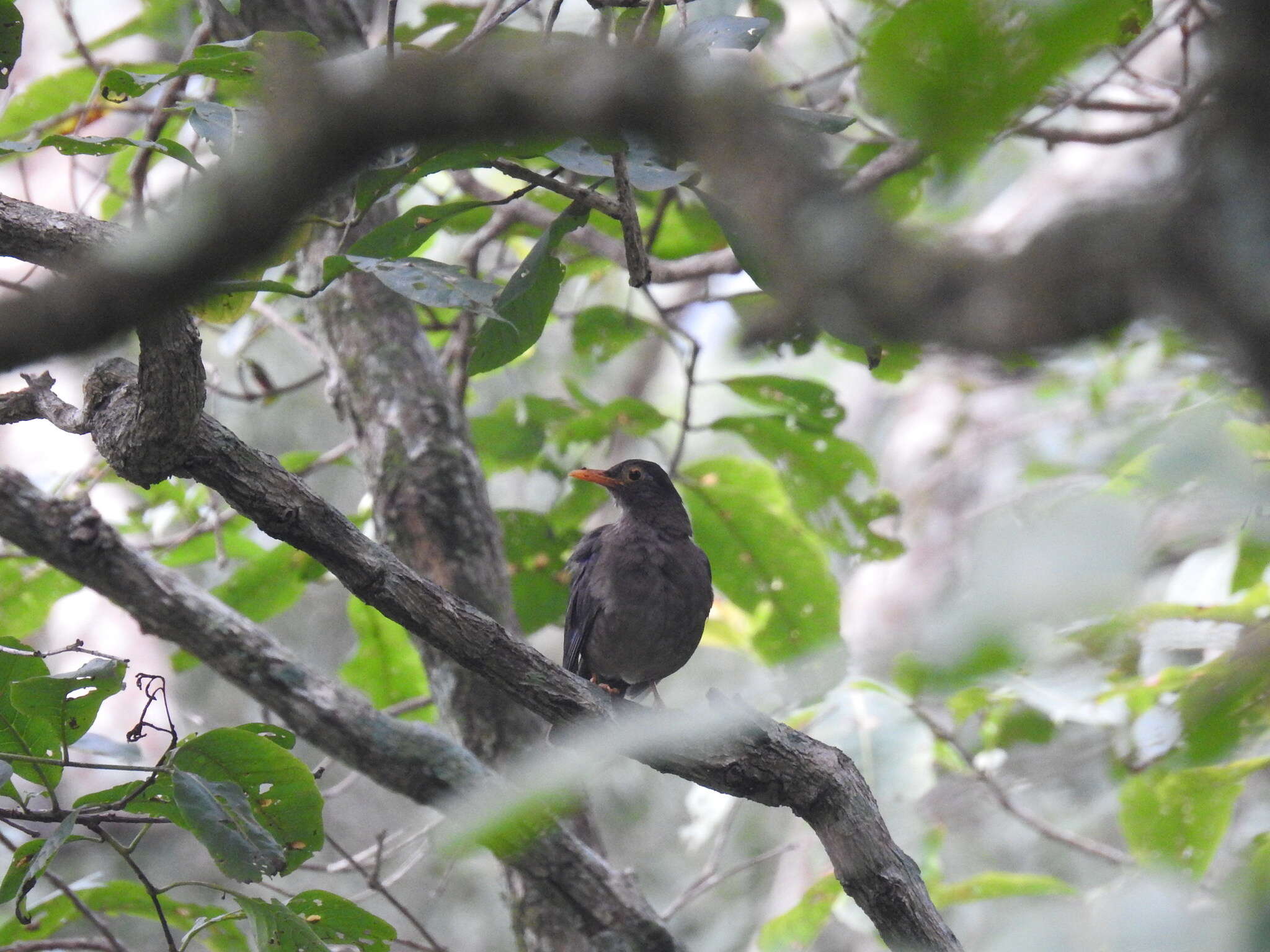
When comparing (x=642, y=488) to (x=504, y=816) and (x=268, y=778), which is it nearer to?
(x=268, y=778)

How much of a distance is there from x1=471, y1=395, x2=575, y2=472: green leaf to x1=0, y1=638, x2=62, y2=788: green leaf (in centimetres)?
263

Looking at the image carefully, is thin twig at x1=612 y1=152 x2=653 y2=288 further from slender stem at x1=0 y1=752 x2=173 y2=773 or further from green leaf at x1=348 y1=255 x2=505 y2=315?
slender stem at x1=0 y1=752 x2=173 y2=773

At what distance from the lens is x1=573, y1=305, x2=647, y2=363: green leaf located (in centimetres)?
516

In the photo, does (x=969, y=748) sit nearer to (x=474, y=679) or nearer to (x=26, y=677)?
(x=474, y=679)

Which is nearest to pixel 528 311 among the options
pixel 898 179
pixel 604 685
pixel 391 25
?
pixel 391 25

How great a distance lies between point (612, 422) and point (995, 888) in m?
2.59

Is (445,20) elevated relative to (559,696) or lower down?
elevated

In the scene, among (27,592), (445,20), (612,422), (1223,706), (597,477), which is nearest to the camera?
(1223,706)

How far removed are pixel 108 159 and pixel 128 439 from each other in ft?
12.1

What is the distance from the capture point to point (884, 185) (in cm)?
428

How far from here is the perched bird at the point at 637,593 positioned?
518 cm

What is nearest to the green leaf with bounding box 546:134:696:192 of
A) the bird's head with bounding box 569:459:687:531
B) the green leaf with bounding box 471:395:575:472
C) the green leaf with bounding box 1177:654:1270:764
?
the green leaf with bounding box 1177:654:1270:764

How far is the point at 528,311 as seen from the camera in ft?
9.29

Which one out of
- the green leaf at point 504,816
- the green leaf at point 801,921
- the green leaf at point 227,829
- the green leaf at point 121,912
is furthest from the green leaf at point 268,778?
the green leaf at point 801,921
